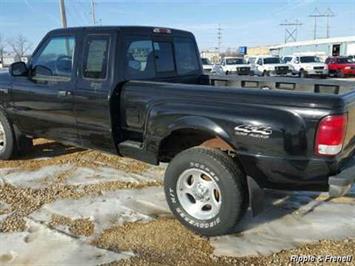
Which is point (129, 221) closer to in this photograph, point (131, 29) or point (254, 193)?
point (254, 193)

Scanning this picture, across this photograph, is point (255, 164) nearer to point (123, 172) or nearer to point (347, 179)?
point (347, 179)

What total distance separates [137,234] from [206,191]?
0.76 metres

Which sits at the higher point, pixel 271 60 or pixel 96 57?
pixel 96 57

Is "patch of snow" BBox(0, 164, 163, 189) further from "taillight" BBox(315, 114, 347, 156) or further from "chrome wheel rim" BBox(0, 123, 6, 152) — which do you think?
"taillight" BBox(315, 114, 347, 156)

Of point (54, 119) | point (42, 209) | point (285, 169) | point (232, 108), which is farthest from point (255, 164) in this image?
point (54, 119)

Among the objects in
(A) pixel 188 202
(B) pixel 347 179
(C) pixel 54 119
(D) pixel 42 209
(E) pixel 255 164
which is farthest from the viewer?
(C) pixel 54 119

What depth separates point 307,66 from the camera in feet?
101

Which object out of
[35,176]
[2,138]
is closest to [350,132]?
[35,176]

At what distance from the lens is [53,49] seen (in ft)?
18.1

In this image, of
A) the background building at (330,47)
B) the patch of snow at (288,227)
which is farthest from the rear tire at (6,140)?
the background building at (330,47)

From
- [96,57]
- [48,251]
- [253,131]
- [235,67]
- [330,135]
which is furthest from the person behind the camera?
[235,67]

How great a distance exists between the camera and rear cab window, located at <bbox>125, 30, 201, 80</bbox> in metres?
4.92

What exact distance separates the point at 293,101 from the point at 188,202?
4.65 ft

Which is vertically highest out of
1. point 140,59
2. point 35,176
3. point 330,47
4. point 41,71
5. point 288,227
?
point 140,59
